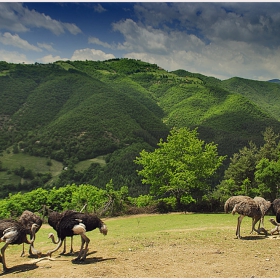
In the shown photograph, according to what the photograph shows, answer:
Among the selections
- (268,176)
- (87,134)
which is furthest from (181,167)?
(87,134)

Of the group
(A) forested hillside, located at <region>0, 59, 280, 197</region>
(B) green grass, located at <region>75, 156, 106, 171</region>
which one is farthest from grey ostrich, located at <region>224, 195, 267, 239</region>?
(B) green grass, located at <region>75, 156, 106, 171</region>

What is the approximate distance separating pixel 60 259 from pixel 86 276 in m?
2.59

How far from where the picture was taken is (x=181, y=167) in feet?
107

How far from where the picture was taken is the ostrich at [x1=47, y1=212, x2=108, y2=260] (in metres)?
11.3

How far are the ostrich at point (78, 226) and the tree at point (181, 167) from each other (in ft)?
67.1

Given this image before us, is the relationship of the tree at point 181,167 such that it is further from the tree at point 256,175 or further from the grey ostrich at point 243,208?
the grey ostrich at point 243,208

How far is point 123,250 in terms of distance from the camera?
1247cm

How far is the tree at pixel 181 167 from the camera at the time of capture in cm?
3250

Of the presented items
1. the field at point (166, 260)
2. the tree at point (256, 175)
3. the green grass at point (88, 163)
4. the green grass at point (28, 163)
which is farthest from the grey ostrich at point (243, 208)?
the green grass at point (28, 163)

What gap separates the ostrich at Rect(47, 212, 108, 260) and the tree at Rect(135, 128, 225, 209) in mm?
20438

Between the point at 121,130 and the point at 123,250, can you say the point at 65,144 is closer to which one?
the point at 121,130

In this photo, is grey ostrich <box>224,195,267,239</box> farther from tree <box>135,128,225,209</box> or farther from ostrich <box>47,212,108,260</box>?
tree <box>135,128,225,209</box>

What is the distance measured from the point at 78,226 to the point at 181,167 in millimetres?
22126

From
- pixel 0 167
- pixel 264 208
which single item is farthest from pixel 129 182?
pixel 264 208
